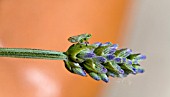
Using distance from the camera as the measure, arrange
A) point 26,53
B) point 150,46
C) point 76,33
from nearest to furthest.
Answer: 1. point 26,53
2. point 76,33
3. point 150,46

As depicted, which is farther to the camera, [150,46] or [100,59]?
[150,46]

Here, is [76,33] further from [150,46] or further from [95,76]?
[95,76]

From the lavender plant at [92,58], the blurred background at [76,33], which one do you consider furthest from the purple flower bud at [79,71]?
the blurred background at [76,33]

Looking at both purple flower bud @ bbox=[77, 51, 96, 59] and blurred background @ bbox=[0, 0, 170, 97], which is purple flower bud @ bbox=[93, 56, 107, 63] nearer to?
purple flower bud @ bbox=[77, 51, 96, 59]

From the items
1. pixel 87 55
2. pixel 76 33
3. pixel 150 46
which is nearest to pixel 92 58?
pixel 87 55

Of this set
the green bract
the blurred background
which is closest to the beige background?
the blurred background

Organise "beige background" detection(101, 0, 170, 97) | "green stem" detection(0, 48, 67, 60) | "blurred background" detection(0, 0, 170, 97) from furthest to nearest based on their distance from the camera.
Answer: "beige background" detection(101, 0, 170, 97)
"blurred background" detection(0, 0, 170, 97)
"green stem" detection(0, 48, 67, 60)

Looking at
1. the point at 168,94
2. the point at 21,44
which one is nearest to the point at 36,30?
the point at 21,44
